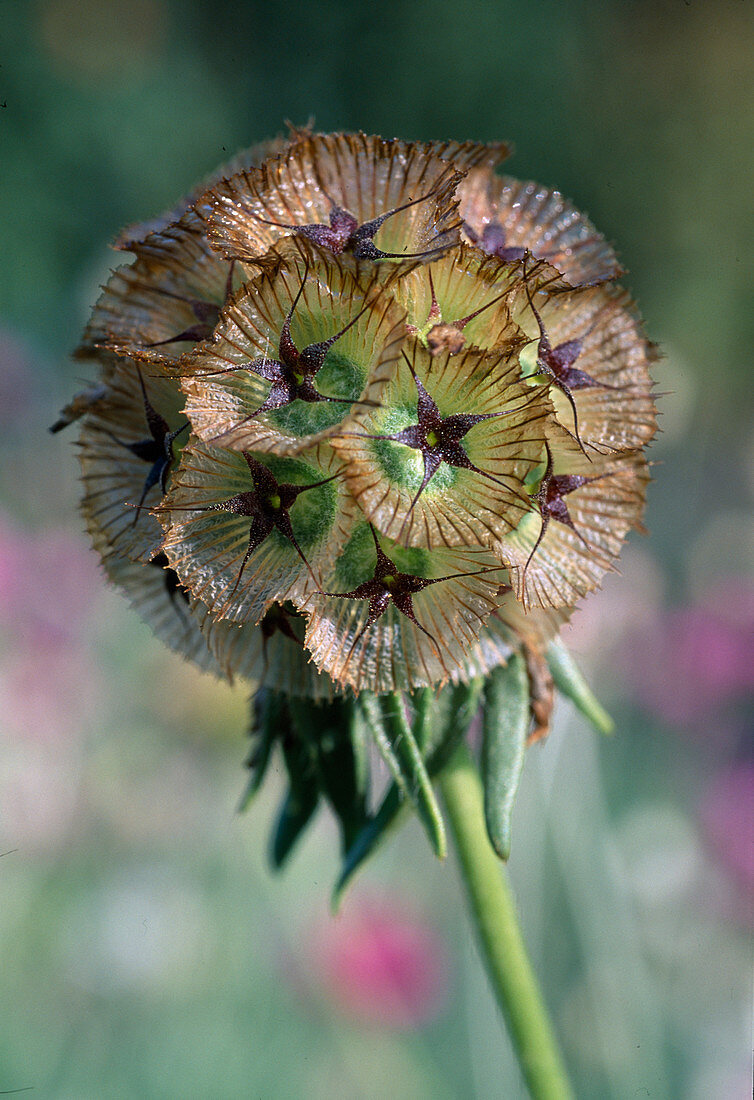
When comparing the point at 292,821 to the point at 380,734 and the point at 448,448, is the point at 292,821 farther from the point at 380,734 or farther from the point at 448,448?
the point at 448,448

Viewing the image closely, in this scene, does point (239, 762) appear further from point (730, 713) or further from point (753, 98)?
point (753, 98)

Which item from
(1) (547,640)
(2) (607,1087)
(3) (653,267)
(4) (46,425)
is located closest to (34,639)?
(4) (46,425)

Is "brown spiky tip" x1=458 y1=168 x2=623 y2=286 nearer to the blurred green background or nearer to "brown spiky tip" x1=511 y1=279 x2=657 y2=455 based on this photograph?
"brown spiky tip" x1=511 y1=279 x2=657 y2=455

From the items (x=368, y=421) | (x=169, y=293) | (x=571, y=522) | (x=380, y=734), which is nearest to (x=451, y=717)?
(x=380, y=734)

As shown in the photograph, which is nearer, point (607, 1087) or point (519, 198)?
point (519, 198)

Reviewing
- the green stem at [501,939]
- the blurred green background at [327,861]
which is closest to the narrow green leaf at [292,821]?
the green stem at [501,939]

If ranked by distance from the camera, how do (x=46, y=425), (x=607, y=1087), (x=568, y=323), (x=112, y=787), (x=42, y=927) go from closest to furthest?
(x=568, y=323) → (x=607, y=1087) → (x=42, y=927) → (x=112, y=787) → (x=46, y=425)

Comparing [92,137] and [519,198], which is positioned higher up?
[92,137]

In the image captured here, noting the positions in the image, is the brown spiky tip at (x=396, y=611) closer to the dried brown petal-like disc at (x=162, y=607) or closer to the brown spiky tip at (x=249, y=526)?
the brown spiky tip at (x=249, y=526)
